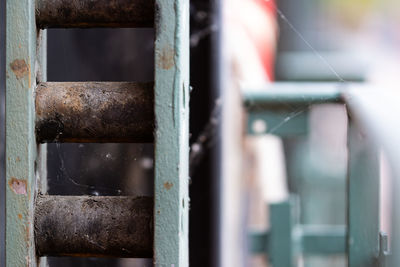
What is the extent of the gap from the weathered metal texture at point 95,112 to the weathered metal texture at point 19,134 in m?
0.03

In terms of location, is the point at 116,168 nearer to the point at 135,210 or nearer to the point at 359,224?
the point at 135,210

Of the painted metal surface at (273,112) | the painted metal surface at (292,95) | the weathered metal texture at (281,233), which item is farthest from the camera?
the weathered metal texture at (281,233)

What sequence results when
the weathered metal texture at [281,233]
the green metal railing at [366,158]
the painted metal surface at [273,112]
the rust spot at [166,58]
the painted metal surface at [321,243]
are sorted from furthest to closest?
the painted metal surface at [321,243]
the weathered metal texture at [281,233]
the painted metal surface at [273,112]
the green metal railing at [366,158]
the rust spot at [166,58]

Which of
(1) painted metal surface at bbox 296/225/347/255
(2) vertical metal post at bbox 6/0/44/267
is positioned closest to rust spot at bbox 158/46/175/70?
(2) vertical metal post at bbox 6/0/44/267

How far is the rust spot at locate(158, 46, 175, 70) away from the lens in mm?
840

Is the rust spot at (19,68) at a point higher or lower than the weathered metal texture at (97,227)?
higher

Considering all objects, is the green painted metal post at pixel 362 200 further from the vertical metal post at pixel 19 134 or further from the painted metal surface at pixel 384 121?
the vertical metal post at pixel 19 134

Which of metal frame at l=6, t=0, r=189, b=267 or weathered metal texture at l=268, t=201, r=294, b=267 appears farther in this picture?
weathered metal texture at l=268, t=201, r=294, b=267

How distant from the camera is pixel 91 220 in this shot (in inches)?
34.9

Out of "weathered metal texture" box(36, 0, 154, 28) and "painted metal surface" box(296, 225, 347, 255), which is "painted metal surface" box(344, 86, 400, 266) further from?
"painted metal surface" box(296, 225, 347, 255)

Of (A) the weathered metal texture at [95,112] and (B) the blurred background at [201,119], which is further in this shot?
(B) the blurred background at [201,119]

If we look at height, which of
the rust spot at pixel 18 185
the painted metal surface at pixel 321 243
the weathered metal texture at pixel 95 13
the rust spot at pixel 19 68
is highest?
the weathered metal texture at pixel 95 13

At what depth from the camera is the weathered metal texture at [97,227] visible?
0.88m

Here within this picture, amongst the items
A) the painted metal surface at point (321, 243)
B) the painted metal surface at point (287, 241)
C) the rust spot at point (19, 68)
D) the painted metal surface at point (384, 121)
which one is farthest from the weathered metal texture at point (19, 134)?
the painted metal surface at point (321, 243)
